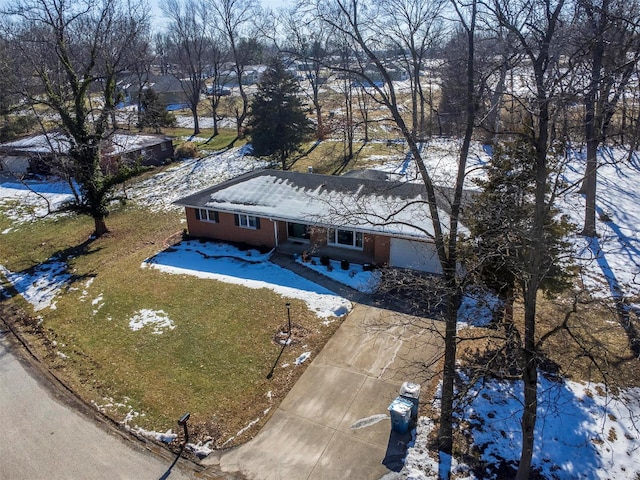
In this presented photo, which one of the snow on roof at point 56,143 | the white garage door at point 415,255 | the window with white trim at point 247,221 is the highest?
the snow on roof at point 56,143

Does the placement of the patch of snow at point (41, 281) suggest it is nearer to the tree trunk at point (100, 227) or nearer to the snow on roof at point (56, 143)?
the tree trunk at point (100, 227)

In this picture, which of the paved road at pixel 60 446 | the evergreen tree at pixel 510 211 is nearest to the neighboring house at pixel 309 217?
the evergreen tree at pixel 510 211

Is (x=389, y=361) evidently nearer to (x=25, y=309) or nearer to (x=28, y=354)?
(x=28, y=354)

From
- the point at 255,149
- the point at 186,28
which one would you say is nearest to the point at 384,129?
the point at 255,149

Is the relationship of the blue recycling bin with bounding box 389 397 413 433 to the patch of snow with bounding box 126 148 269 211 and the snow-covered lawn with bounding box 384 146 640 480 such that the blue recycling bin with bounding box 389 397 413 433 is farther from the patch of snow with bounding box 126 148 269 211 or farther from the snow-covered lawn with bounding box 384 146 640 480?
the patch of snow with bounding box 126 148 269 211

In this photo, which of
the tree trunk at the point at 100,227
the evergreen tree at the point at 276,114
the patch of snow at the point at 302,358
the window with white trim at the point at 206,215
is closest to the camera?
the patch of snow at the point at 302,358
